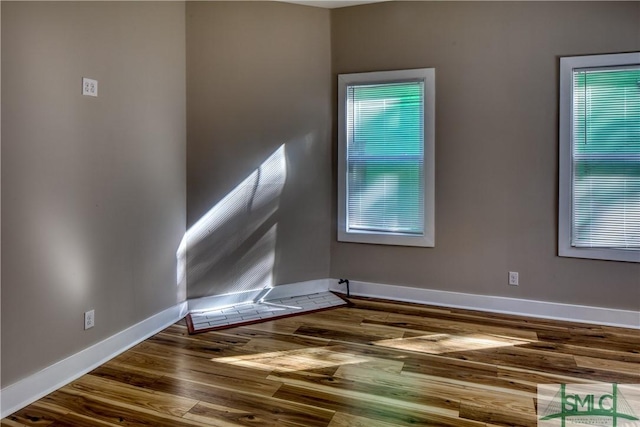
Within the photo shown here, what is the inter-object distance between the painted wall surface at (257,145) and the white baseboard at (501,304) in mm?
570

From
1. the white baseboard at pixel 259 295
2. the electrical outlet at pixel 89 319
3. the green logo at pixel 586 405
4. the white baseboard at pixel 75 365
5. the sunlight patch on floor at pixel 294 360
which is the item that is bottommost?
the green logo at pixel 586 405

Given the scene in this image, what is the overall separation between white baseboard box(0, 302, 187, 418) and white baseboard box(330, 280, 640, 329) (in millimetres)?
1709

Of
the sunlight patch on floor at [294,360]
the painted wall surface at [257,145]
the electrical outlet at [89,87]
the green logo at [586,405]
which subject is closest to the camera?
the green logo at [586,405]

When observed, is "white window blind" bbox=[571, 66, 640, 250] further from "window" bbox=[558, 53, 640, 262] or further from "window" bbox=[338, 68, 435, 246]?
"window" bbox=[338, 68, 435, 246]

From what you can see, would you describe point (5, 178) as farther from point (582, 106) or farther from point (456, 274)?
point (582, 106)

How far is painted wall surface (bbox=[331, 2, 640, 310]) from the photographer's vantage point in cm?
320

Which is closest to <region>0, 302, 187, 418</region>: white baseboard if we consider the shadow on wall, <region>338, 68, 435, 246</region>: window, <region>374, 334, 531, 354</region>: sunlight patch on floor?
the shadow on wall

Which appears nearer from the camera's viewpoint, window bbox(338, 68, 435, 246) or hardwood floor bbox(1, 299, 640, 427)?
hardwood floor bbox(1, 299, 640, 427)

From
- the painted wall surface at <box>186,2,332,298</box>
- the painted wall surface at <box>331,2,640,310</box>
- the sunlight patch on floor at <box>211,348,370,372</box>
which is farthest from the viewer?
the painted wall surface at <box>186,2,332,298</box>

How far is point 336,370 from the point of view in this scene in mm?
2477

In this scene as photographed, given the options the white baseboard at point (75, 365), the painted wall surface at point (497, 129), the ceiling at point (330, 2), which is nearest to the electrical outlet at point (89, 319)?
the white baseboard at point (75, 365)

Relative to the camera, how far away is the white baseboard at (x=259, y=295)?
3.50 m

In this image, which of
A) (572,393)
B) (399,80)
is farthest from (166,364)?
(399,80)

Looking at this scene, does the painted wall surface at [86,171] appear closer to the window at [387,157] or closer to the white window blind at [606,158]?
the window at [387,157]
